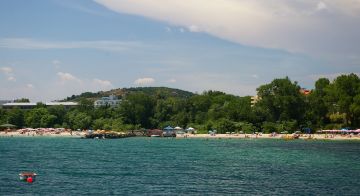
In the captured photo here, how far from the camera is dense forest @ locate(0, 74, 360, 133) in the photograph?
142625mm

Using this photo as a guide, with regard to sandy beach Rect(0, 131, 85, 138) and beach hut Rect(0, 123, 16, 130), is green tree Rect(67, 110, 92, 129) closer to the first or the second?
sandy beach Rect(0, 131, 85, 138)

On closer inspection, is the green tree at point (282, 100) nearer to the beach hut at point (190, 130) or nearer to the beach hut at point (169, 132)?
the beach hut at point (190, 130)

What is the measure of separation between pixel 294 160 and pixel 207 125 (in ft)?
300

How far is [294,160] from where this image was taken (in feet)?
226

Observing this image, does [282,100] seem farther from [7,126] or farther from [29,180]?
[29,180]

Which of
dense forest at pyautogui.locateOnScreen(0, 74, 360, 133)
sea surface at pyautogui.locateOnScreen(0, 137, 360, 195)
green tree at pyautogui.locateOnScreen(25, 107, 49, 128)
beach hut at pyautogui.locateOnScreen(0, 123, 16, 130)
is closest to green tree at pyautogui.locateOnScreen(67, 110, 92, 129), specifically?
dense forest at pyautogui.locateOnScreen(0, 74, 360, 133)

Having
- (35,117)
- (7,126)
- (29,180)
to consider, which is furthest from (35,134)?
(29,180)

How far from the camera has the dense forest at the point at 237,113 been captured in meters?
143

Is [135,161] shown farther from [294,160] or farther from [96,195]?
[96,195]

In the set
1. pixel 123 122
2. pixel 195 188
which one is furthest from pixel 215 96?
pixel 195 188

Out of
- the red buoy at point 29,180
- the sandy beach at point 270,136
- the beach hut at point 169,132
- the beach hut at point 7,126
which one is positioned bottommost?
the red buoy at point 29,180

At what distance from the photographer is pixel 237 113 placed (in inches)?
6152

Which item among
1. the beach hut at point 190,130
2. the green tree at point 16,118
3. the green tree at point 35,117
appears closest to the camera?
the beach hut at point 190,130

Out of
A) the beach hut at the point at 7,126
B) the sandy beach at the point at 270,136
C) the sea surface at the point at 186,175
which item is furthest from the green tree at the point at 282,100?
the beach hut at the point at 7,126
